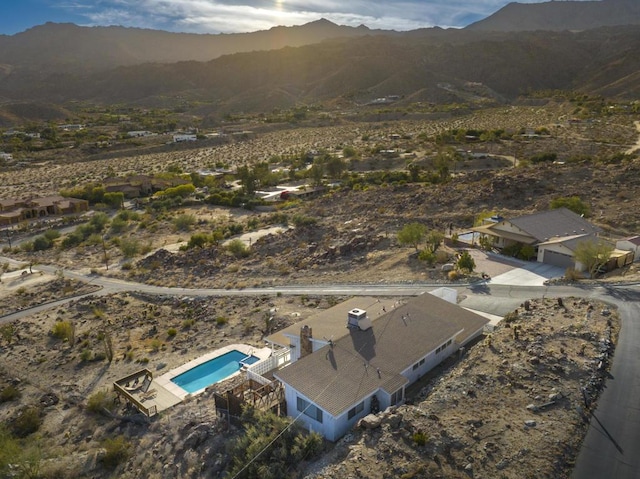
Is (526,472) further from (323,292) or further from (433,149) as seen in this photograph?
(433,149)

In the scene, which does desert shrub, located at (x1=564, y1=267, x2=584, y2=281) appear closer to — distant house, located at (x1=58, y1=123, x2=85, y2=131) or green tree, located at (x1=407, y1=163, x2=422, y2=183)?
green tree, located at (x1=407, y1=163, x2=422, y2=183)

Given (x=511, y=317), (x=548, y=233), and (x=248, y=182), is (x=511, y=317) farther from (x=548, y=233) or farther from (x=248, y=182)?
(x=248, y=182)

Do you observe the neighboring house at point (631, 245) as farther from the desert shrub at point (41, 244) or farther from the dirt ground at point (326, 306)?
the desert shrub at point (41, 244)

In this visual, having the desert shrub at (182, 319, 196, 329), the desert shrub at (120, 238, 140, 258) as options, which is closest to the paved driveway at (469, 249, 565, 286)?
the desert shrub at (182, 319, 196, 329)

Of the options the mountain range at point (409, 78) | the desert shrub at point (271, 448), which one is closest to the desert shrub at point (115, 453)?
the desert shrub at point (271, 448)

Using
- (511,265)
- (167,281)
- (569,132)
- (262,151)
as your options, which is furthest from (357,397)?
(262,151)

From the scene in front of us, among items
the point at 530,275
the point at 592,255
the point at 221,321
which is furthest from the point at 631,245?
the point at 221,321
